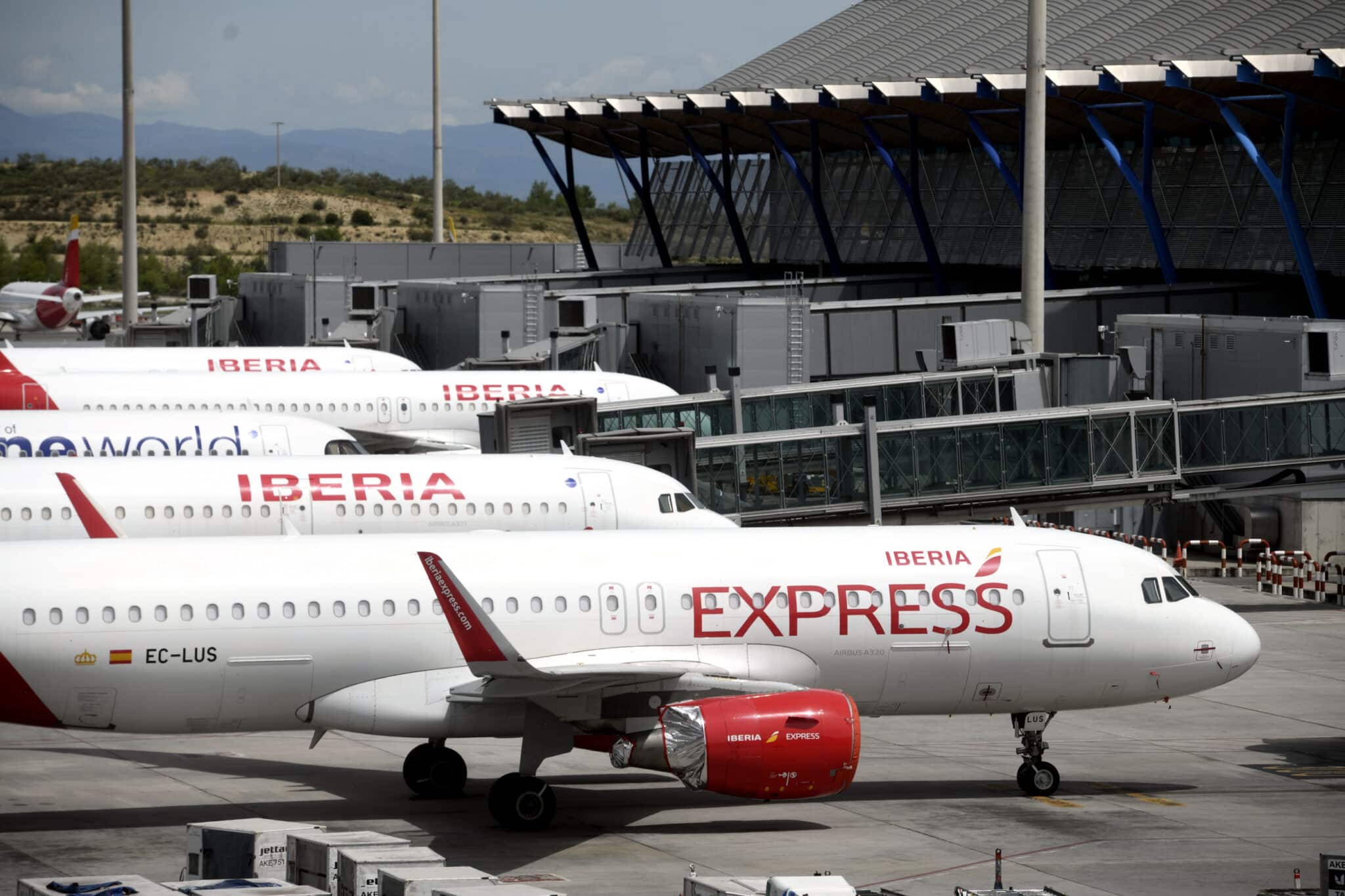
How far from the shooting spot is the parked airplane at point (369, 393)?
49.5 m

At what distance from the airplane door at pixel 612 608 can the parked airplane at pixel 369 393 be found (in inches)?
982

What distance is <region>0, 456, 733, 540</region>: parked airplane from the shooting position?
3353cm

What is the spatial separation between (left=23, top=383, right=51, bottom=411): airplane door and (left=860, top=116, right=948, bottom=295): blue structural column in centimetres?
5027

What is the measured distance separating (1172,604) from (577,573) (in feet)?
29.1

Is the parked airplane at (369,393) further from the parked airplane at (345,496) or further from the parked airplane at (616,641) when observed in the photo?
the parked airplane at (616,641)

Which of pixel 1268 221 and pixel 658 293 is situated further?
pixel 1268 221

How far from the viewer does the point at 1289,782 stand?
28.0 meters

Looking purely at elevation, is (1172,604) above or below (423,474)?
below

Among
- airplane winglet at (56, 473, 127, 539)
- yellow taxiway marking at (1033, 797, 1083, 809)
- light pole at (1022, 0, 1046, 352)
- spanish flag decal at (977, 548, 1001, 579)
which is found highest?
light pole at (1022, 0, 1046, 352)

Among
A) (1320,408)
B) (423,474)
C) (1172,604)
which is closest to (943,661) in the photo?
(1172,604)

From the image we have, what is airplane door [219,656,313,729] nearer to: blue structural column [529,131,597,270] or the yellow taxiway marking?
the yellow taxiway marking

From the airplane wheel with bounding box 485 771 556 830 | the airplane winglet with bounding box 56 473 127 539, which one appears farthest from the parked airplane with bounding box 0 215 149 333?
the airplane wheel with bounding box 485 771 556 830

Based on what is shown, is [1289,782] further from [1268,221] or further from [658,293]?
[1268,221]

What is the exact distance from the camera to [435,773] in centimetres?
2636
